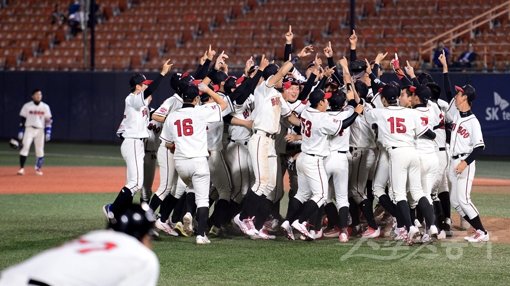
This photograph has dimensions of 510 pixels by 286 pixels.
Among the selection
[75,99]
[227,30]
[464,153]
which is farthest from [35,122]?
[464,153]

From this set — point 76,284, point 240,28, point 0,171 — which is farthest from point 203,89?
point 240,28

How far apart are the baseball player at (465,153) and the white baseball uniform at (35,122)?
10.1m

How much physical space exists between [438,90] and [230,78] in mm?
2448

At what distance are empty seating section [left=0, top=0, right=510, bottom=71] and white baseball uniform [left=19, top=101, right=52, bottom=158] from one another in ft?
20.5

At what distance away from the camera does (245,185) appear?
11492 millimetres

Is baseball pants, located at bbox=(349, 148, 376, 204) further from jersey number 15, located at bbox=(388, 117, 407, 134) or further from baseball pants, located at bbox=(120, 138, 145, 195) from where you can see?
baseball pants, located at bbox=(120, 138, 145, 195)

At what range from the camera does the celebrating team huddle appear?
34.8 ft

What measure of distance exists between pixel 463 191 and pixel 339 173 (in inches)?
53.9

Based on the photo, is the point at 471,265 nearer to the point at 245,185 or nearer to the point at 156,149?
the point at 245,185

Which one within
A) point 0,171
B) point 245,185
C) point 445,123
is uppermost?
point 445,123

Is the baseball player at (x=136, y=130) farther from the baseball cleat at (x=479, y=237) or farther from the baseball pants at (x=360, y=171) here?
the baseball cleat at (x=479, y=237)

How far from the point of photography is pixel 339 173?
10836 millimetres

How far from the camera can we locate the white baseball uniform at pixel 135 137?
11.3 m

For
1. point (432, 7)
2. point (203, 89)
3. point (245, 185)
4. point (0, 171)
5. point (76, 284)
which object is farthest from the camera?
point (432, 7)
